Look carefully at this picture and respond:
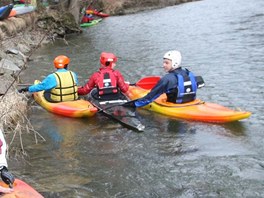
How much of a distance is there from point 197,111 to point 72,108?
2385 mm

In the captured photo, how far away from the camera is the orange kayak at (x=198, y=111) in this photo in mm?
7118

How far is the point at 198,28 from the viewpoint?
20.0m

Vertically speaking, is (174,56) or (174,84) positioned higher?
(174,56)

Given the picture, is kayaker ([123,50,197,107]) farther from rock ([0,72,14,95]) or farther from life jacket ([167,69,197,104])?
rock ([0,72,14,95])

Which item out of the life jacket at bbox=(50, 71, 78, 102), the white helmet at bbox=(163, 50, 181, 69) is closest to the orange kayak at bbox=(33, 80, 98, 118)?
the life jacket at bbox=(50, 71, 78, 102)

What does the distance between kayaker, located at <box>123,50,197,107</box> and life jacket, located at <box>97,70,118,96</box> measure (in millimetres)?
482

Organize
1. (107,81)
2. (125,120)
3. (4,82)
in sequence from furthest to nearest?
(4,82)
(107,81)
(125,120)

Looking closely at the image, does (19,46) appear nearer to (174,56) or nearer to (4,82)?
(4,82)

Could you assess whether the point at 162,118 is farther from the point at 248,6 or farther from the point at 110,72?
the point at 248,6

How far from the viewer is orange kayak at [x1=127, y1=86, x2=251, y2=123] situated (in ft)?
23.4

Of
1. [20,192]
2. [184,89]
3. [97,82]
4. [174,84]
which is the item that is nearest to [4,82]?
[97,82]

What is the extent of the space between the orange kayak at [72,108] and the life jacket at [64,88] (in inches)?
5.3

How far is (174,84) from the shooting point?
7.51 m

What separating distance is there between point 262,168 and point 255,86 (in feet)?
15.0
